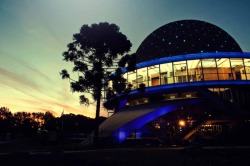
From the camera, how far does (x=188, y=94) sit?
2750 cm

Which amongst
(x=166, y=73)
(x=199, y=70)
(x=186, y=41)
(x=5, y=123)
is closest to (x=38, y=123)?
(x=5, y=123)

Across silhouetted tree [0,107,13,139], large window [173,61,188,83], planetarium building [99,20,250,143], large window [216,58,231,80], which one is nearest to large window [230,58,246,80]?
planetarium building [99,20,250,143]

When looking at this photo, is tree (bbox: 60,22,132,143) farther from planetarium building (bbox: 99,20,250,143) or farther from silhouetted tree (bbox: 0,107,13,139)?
silhouetted tree (bbox: 0,107,13,139)

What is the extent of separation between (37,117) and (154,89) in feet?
308

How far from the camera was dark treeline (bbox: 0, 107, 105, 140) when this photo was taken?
3108 inches

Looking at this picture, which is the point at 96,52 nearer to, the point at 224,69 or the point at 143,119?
the point at 143,119

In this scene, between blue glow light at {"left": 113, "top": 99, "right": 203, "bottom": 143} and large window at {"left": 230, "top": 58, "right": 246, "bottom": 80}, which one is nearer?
blue glow light at {"left": 113, "top": 99, "right": 203, "bottom": 143}

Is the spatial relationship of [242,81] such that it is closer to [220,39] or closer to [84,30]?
[220,39]

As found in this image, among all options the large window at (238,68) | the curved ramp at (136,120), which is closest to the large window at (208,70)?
the large window at (238,68)

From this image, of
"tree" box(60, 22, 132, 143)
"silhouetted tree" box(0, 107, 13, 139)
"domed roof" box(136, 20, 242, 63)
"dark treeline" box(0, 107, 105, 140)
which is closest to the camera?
"tree" box(60, 22, 132, 143)

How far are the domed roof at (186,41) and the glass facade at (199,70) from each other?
9.27 ft

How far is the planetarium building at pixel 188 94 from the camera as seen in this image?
24.3m

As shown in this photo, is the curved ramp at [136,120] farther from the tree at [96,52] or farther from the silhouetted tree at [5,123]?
the silhouetted tree at [5,123]

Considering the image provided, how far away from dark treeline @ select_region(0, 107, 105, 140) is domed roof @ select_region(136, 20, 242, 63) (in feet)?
154
